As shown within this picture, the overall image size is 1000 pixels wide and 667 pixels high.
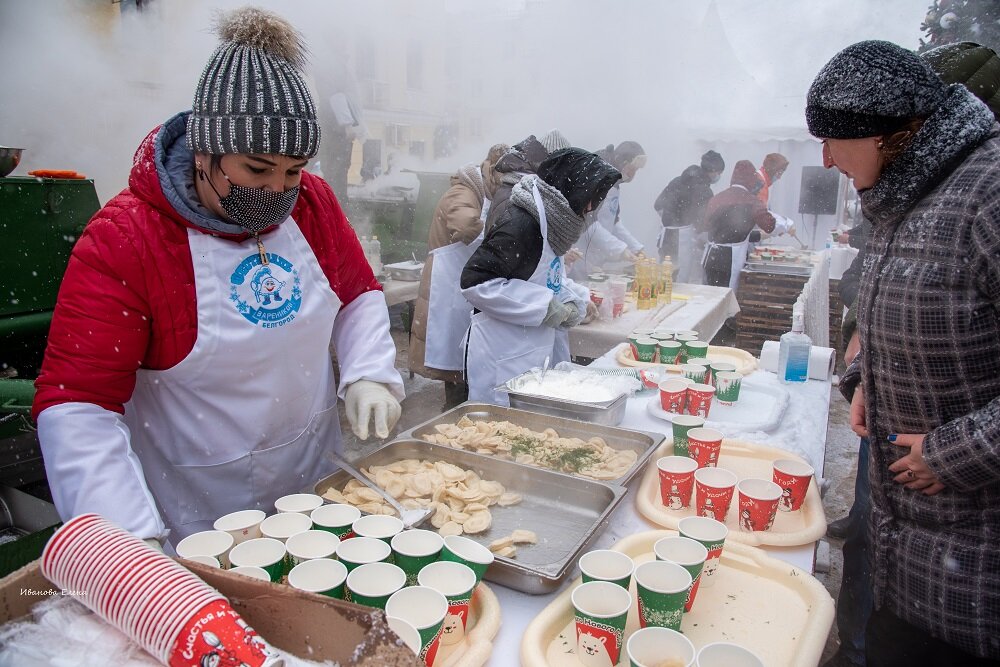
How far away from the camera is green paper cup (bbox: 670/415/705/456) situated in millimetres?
2039

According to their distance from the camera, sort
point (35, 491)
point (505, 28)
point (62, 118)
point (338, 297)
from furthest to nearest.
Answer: point (505, 28), point (62, 118), point (35, 491), point (338, 297)

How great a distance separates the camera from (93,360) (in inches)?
58.4

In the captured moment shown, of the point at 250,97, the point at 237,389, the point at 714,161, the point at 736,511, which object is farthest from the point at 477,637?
the point at 714,161

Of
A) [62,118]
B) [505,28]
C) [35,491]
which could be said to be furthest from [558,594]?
[505,28]

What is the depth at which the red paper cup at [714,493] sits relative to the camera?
1685 millimetres

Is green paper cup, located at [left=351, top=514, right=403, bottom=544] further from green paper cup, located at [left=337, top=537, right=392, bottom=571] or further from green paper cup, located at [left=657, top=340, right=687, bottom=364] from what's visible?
green paper cup, located at [left=657, top=340, right=687, bottom=364]

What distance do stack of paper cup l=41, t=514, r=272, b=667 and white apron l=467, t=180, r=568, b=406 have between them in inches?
102

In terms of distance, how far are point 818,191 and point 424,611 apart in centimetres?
1188

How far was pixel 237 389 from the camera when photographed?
182 cm

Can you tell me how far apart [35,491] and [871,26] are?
1426cm

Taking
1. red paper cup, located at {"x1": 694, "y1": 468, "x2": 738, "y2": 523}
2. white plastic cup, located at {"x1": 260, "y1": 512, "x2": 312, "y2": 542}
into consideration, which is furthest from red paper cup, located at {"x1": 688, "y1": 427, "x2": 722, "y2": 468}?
white plastic cup, located at {"x1": 260, "y1": 512, "x2": 312, "y2": 542}

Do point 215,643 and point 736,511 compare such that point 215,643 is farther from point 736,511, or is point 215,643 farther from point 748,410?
point 748,410

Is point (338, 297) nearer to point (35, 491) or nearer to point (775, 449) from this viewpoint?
point (775, 449)

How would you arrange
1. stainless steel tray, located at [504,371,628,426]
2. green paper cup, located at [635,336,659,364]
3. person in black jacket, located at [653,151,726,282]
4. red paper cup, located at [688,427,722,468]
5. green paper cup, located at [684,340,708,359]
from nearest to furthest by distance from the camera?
red paper cup, located at [688,427,722,468] < stainless steel tray, located at [504,371,628,426] < green paper cup, located at [684,340,708,359] < green paper cup, located at [635,336,659,364] < person in black jacket, located at [653,151,726,282]
